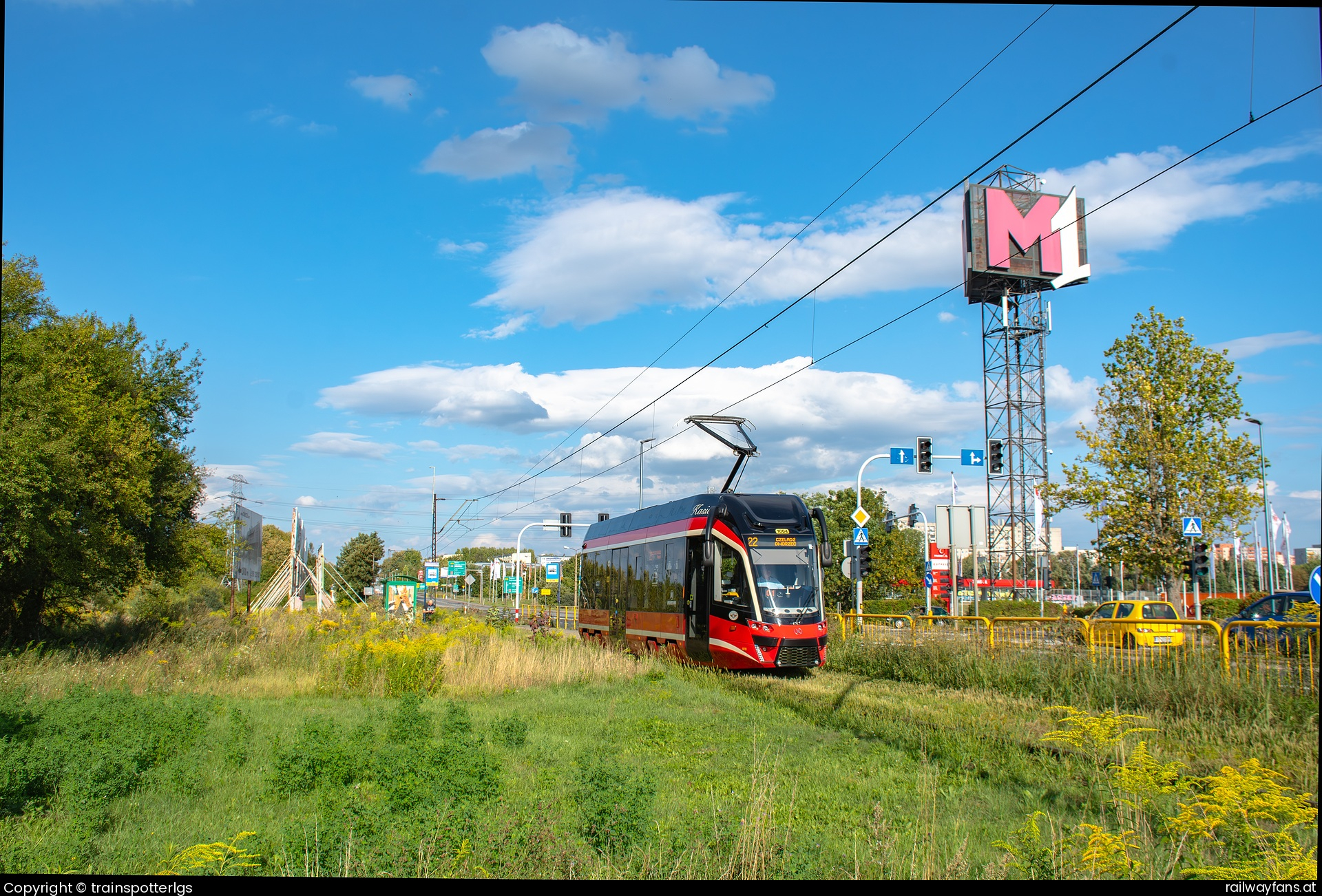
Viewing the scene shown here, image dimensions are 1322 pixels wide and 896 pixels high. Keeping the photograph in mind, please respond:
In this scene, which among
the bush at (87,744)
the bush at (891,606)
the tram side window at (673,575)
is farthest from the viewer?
the bush at (891,606)

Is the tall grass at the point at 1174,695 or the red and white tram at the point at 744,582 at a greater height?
the red and white tram at the point at 744,582

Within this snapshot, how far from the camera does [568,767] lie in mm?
8562

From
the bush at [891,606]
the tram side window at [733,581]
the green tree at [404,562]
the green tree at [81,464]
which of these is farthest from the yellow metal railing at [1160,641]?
the green tree at [404,562]

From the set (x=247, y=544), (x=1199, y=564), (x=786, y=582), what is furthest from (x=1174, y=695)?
(x=247, y=544)

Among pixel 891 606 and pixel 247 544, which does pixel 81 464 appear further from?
pixel 891 606

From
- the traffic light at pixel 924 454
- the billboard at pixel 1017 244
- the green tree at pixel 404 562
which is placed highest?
the billboard at pixel 1017 244

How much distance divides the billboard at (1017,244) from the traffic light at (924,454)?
26906 millimetres

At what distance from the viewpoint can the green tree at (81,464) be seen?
57.1 feet

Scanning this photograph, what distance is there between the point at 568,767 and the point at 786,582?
349 inches

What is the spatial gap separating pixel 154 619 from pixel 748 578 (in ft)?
68.8

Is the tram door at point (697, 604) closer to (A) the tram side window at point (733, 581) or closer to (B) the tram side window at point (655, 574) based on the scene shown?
(A) the tram side window at point (733, 581)

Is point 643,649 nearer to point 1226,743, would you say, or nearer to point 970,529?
point 970,529

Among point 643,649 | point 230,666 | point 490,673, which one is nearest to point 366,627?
point 230,666

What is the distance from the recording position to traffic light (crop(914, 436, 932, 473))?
26.5 m
